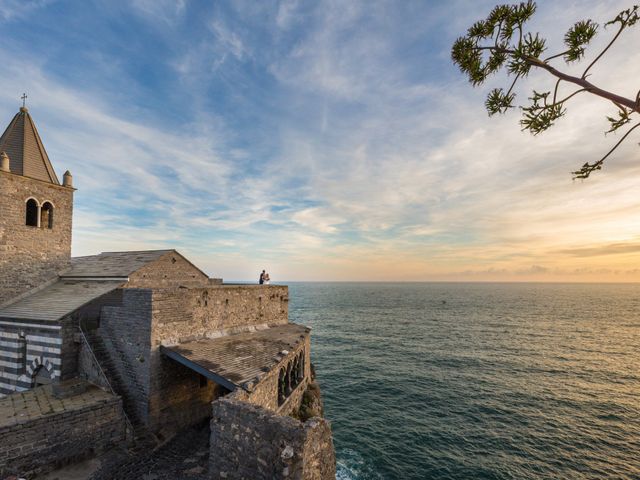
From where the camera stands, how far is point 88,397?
12.3 m

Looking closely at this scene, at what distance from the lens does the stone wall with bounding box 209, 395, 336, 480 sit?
7.28 metres

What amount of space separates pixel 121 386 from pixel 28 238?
12.7m

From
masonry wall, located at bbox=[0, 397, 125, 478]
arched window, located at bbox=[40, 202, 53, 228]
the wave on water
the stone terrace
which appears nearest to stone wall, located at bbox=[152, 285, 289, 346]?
the stone terrace

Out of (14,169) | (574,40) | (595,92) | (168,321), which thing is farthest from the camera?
(14,169)

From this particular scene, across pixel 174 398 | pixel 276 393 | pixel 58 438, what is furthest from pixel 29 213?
pixel 276 393

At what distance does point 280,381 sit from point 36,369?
38.4ft

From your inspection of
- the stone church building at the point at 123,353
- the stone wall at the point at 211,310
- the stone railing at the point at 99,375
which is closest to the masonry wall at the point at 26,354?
the stone church building at the point at 123,353

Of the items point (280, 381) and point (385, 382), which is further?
point (385, 382)

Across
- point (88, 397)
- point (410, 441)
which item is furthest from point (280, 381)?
point (410, 441)

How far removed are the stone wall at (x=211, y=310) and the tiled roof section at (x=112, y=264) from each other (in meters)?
5.41

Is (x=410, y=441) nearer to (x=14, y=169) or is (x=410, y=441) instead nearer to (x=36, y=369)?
(x=36, y=369)

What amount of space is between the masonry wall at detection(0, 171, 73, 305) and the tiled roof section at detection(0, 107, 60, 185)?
80cm

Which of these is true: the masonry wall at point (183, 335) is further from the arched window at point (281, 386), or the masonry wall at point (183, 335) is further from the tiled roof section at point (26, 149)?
the tiled roof section at point (26, 149)

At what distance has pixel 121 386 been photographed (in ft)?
43.7
